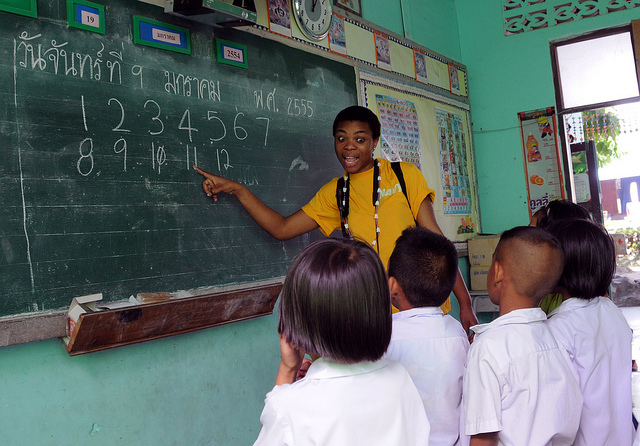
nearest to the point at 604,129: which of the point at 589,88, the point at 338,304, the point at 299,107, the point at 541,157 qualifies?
the point at 589,88

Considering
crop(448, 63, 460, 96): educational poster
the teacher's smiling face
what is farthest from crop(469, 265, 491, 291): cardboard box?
the teacher's smiling face

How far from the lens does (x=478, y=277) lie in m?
4.25

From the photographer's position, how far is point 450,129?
438cm

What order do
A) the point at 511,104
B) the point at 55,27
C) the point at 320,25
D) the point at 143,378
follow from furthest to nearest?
the point at 511,104
the point at 320,25
the point at 143,378
the point at 55,27

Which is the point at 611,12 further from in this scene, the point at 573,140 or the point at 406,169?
the point at 406,169

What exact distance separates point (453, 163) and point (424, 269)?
3.04 meters

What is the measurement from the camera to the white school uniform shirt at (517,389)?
49.7 inches

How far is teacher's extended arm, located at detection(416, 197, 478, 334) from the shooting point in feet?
7.31

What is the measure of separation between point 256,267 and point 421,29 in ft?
8.65

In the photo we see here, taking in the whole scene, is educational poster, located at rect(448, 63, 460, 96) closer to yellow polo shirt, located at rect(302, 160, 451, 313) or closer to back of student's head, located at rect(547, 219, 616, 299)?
yellow polo shirt, located at rect(302, 160, 451, 313)

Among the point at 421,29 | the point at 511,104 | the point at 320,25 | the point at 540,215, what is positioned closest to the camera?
the point at 540,215

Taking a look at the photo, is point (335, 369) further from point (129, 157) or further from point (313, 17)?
point (313, 17)

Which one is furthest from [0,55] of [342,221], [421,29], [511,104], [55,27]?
[511,104]

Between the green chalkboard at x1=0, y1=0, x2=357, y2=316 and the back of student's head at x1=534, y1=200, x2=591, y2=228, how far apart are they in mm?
1123
